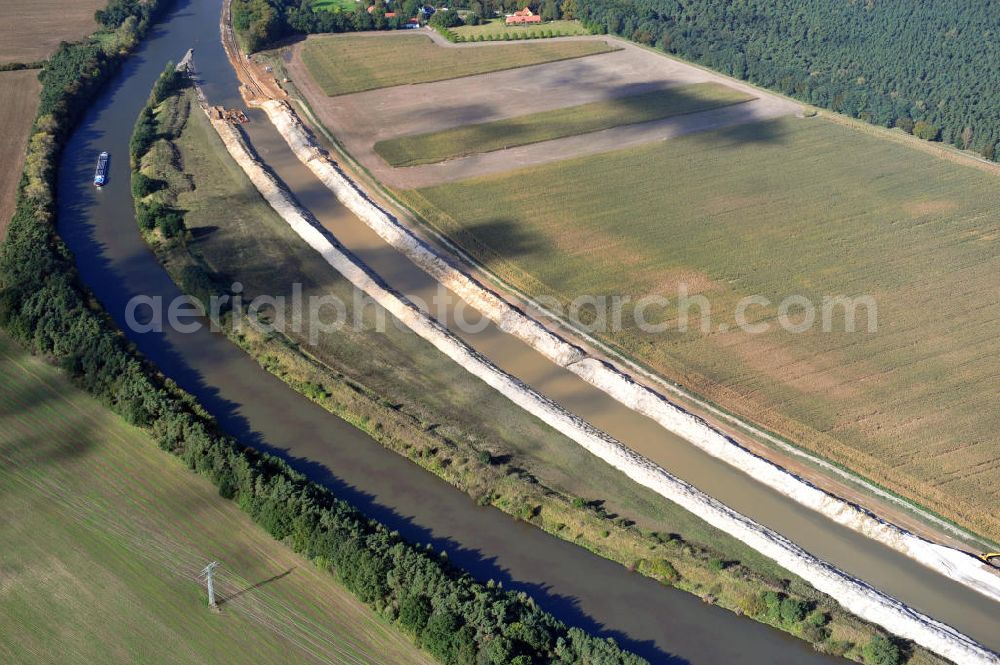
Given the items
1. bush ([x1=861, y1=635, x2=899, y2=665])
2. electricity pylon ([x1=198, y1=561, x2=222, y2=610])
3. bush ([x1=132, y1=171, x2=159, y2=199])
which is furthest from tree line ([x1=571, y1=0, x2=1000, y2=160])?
electricity pylon ([x1=198, y1=561, x2=222, y2=610])

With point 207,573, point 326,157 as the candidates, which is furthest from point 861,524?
point 326,157

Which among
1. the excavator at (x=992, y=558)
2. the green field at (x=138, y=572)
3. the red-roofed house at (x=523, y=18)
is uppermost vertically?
the red-roofed house at (x=523, y=18)

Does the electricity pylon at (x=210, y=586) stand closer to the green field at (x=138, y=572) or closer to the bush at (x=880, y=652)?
the green field at (x=138, y=572)

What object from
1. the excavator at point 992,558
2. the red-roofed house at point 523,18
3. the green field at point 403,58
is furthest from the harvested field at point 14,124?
the excavator at point 992,558

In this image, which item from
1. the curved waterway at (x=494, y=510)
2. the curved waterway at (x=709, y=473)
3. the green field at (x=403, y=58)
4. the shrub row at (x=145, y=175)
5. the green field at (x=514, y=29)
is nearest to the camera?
the curved waterway at (x=494, y=510)

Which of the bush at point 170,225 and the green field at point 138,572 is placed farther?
the bush at point 170,225

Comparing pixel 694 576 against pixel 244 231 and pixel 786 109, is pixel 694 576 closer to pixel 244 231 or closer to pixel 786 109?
pixel 244 231

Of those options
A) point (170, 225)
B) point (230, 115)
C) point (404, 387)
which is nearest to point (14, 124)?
point (230, 115)

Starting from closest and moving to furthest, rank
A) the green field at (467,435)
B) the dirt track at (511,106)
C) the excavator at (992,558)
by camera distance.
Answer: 1. the green field at (467,435)
2. the excavator at (992,558)
3. the dirt track at (511,106)
